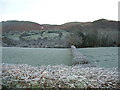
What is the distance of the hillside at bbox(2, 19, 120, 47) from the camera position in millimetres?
11664

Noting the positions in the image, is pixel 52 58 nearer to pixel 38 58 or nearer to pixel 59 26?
pixel 38 58

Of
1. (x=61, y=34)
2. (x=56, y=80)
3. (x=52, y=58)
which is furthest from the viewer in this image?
(x=61, y=34)

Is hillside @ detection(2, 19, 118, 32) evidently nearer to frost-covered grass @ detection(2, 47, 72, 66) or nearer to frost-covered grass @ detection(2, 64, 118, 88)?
frost-covered grass @ detection(2, 47, 72, 66)

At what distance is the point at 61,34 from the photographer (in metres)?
13.5

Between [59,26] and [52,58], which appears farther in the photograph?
[59,26]

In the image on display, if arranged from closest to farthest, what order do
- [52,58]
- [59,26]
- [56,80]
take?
[56,80] < [52,58] < [59,26]

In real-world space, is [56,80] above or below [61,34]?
below

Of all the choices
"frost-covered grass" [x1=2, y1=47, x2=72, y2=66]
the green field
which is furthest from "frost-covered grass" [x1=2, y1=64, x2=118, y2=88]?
"frost-covered grass" [x1=2, y1=47, x2=72, y2=66]

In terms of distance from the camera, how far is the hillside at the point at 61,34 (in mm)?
11664

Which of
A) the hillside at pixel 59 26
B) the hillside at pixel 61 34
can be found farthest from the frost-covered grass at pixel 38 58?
the hillside at pixel 59 26

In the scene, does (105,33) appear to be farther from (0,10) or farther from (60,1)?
(0,10)

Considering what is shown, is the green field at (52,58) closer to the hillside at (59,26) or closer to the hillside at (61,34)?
the hillside at (61,34)

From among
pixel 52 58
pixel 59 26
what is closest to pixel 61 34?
pixel 59 26

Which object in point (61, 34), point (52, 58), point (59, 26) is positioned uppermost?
point (59, 26)
